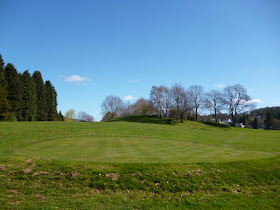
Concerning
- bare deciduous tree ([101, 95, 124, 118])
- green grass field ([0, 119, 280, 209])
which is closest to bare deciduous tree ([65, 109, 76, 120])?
bare deciduous tree ([101, 95, 124, 118])

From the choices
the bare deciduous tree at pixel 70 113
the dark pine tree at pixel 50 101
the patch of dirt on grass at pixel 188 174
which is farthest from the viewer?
the bare deciduous tree at pixel 70 113

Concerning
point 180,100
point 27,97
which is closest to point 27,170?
point 27,97

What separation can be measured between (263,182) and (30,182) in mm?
12336

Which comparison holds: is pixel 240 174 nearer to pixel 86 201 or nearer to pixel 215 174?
Result: pixel 215 174

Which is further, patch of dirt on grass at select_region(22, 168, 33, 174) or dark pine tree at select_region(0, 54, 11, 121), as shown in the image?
dark pine tree at select_region(0, 54, 11, 121)

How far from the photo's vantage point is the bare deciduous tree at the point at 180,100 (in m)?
66.1

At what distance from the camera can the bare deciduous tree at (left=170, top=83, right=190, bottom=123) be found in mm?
66062

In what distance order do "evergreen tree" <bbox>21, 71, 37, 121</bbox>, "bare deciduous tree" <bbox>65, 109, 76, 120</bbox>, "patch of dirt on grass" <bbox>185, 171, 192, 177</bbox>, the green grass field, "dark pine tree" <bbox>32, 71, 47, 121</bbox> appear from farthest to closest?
"bare deciduous tree" <bbox>65, 109, 76, 120</bbox>, "dark pine tree" <bbox>32, 71, 47, 121</bbox>, "evergreen tree" <bbox>21, 71, 37, 121</bbox>, "patch of dirt on grass" <bbox>185, 171, 192, 177</bbox>, the green grass field

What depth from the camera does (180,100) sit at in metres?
67.5

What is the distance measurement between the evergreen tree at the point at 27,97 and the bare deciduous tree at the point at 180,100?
1776 inches

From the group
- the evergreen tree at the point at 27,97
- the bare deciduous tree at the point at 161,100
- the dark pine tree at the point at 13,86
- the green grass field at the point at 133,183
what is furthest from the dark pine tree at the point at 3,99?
the bare deciduous tree at the point at 161,100

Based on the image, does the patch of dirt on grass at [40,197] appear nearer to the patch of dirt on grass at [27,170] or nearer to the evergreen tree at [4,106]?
the patch of dirt on grass at [27,170]

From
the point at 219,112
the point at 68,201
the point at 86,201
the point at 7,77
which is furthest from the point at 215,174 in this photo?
the point at 219,112

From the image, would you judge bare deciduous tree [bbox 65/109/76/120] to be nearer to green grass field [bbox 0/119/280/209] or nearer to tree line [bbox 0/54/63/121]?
tree line [bbox 0/54/63/121]
